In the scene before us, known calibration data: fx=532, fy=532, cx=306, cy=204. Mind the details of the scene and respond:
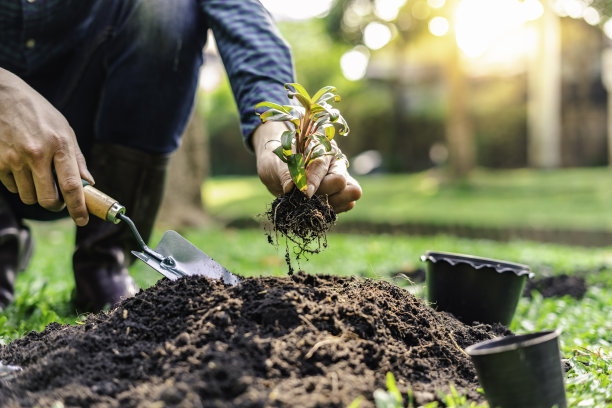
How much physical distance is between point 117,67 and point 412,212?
298 inches

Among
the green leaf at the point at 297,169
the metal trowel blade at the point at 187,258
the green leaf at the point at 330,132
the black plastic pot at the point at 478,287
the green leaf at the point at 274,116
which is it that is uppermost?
the green leaf at the point at 274,116

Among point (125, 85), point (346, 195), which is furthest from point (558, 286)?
point (125, 85)

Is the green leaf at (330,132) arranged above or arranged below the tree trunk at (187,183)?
above

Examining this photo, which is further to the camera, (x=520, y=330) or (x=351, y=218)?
(x=351, y=218)

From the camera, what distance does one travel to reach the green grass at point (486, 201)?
8227 millimetres

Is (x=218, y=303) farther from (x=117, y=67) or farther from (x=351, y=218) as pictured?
(x=351, y=218)

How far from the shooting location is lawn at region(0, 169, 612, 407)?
2166 millimetres

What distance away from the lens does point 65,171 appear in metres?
1.76

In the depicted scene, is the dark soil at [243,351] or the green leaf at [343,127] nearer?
the dark soil at [243,351]

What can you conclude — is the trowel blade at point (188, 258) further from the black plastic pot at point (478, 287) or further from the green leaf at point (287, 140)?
the black plastic pot at point (478, 287)

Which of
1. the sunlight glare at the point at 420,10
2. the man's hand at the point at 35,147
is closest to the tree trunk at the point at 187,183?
the man's hand at the point at 35,147

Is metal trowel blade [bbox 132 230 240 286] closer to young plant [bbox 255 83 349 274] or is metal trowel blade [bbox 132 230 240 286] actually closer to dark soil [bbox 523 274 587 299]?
young plant [bbox 255 83 349 274]

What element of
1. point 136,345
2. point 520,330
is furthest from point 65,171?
point 520,330

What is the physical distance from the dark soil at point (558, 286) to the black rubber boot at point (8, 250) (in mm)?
2893
